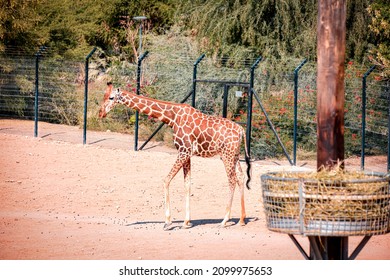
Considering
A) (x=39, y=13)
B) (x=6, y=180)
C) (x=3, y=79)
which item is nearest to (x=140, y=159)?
(x=6, y=180)

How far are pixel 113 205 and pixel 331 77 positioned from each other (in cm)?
733

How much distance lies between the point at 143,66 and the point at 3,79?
442 centimetres

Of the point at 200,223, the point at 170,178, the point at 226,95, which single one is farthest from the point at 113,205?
the point at 226,95

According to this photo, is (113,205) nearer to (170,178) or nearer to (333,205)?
(170,178)

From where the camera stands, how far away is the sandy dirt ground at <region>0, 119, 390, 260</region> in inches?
417

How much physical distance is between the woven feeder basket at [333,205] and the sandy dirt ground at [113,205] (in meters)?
3.12

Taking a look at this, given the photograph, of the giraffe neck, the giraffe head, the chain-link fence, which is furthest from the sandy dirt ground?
the giraffe head

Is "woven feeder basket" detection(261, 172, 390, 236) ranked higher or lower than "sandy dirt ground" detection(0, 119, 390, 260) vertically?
higher

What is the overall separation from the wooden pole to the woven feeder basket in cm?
50

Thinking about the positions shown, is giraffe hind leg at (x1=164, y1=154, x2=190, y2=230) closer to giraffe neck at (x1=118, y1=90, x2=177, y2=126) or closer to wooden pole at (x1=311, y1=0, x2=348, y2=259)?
giraffe neck at (x1=118, y1=90, x2=177, y2=126)

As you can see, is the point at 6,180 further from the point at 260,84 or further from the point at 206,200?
the point at 260,84

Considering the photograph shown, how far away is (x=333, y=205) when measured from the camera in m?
6.84

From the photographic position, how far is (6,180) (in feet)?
53.8

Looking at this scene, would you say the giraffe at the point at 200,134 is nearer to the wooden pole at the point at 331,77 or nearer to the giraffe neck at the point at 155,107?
the giraffe neck at the point at 155,107
